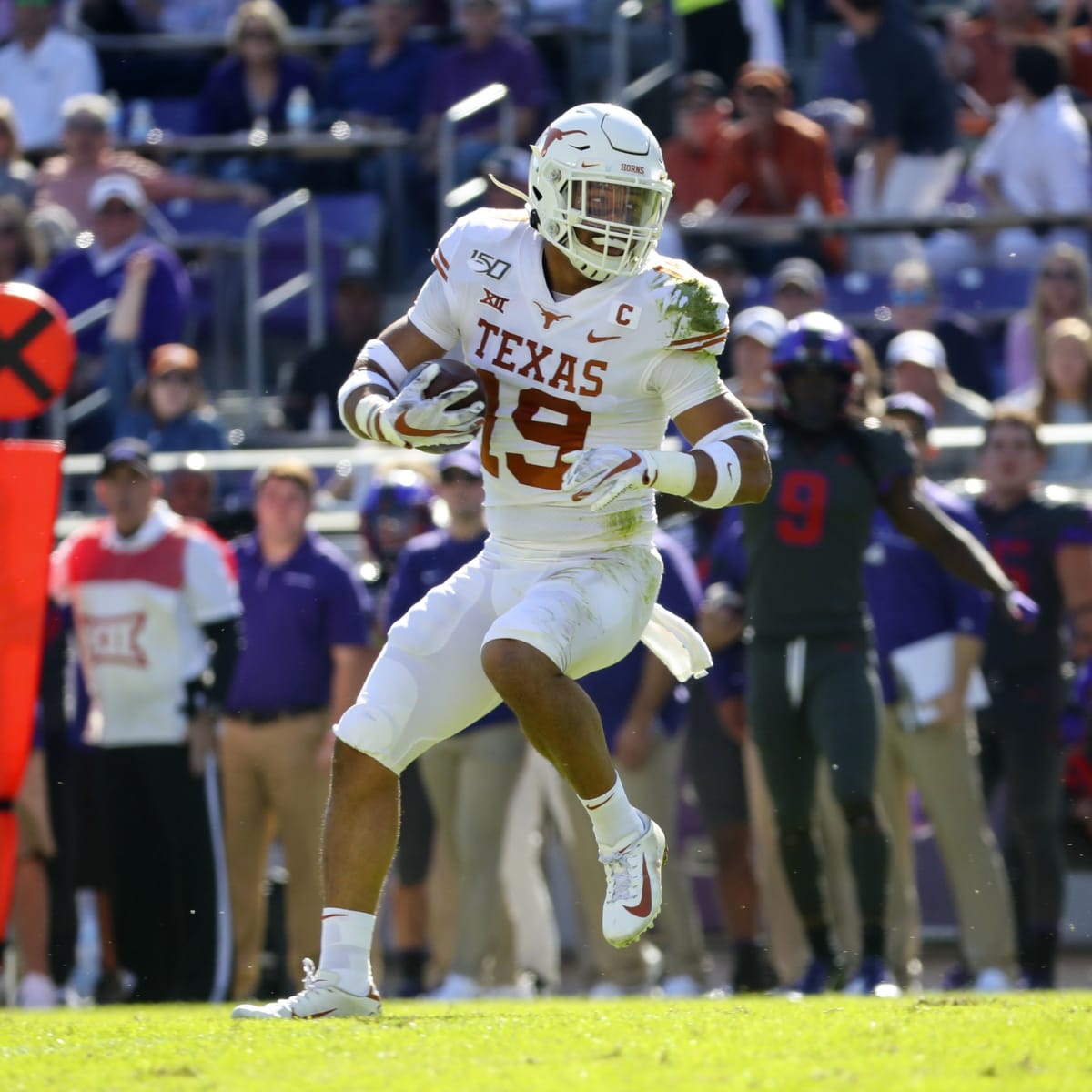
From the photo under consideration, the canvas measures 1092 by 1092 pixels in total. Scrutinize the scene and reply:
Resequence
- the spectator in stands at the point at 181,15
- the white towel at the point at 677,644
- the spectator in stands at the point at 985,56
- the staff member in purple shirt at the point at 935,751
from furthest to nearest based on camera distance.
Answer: the spectator in stands at the point at 181,15 → the spectator in stands at the point at 985,56 → the staff member in purple shirt at the point at 935,751 → the white towel at the point at 677,644

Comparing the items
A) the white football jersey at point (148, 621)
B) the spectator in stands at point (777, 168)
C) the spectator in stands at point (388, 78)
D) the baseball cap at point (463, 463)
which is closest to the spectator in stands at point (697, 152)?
the spectator in stands at point (777, 168)

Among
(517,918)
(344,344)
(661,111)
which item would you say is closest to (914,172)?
(661,111)

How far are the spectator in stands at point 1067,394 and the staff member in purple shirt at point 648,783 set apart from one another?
178 centimetres

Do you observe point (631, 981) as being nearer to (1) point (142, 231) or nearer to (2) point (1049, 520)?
(2) point (1049, 520)

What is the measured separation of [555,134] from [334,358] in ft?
17.7

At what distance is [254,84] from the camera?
486 inches

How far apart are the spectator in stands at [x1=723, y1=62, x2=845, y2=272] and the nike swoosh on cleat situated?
19.8ft

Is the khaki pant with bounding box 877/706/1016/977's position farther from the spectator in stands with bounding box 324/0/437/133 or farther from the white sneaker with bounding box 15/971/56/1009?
the spectator in stands with bounding box 324/0/437/133

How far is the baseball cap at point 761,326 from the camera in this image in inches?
349

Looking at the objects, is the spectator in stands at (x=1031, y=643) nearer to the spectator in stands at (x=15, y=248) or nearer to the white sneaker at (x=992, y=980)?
the white sneaker at (x=992, y=980)

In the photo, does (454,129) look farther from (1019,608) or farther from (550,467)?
(550,467)

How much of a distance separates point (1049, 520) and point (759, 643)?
1364mm

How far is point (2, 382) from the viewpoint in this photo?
7035mm

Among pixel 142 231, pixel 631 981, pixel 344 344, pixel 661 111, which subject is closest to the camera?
pixel 631 981
